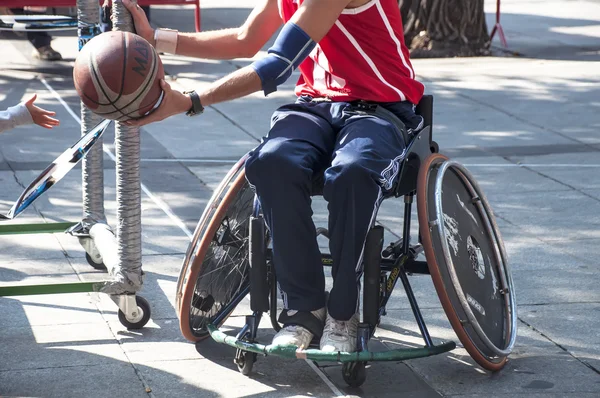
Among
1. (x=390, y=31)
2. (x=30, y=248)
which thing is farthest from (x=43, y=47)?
(x=390, y=31)

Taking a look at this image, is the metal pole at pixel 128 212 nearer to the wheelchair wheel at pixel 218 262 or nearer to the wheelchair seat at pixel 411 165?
the wheelchair wheel at pixel 218 262

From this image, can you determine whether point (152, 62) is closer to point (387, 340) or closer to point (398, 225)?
point (387, 340)

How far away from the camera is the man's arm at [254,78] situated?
3.69 m

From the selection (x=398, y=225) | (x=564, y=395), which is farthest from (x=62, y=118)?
(x=564, y=395)

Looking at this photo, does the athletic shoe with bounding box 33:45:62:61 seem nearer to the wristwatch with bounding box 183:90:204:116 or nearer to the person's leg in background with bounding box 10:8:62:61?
the person's leg in background with bounding box 10:8:62:61

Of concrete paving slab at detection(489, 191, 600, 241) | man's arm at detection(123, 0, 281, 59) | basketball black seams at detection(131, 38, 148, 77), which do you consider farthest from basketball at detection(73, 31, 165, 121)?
concrete paving slab at detection(489, 191, 600, 241)

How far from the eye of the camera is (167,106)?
12.1ft

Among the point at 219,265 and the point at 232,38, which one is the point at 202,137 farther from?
the point at 219,265

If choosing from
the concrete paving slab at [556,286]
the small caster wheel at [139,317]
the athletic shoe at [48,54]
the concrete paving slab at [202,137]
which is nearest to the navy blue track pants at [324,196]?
the small caster wheel at [139,317]

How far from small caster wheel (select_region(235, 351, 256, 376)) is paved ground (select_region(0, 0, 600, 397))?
4 cm

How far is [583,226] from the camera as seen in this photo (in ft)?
20.4

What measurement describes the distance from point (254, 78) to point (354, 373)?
44.6 inches

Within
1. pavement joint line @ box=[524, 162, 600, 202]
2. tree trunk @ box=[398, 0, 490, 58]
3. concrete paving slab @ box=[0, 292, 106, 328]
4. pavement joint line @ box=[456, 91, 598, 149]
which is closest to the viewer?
concrete paving slab @ box=[0, 292, 106, 328]

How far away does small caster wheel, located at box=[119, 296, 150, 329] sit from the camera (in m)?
4.54
